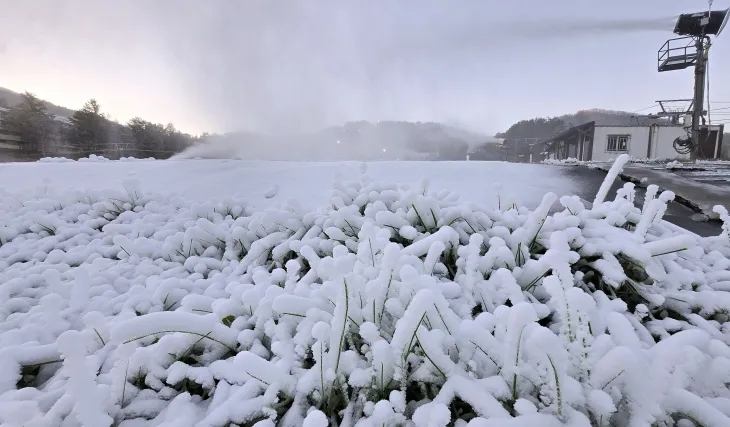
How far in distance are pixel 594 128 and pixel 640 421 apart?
93.6ft

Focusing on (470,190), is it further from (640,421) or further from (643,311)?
(640,421)

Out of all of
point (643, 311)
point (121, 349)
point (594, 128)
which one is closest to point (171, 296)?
point (121, 349)

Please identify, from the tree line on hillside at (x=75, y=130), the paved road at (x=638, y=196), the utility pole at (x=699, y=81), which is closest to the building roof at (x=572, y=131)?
the utility pole at (x=699, y=81)

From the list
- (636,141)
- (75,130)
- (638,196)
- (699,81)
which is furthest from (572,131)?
(75,130)

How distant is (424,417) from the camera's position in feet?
2.58

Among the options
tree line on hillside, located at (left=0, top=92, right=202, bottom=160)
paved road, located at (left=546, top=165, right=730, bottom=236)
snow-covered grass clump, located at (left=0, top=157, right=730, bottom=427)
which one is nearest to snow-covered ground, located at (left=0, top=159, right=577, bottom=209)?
paved road, located at (left=546, top=165, right=730, bottom=236)

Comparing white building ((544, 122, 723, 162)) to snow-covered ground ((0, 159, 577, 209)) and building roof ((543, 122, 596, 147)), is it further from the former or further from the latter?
snow-covered ground ((0, 159, 577, 209))

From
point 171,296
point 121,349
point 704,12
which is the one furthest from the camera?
point 704,12

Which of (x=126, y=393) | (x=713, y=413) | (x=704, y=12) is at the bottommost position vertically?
(x=126, y=393)

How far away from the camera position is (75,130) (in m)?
31.1

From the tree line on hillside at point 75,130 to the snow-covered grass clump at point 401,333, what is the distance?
97.3 feet

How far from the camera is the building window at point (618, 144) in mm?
23938

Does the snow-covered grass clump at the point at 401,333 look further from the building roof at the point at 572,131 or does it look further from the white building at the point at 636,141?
the building roof at the point at 572,131

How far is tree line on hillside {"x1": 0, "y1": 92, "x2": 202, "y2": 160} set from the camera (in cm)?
2752
